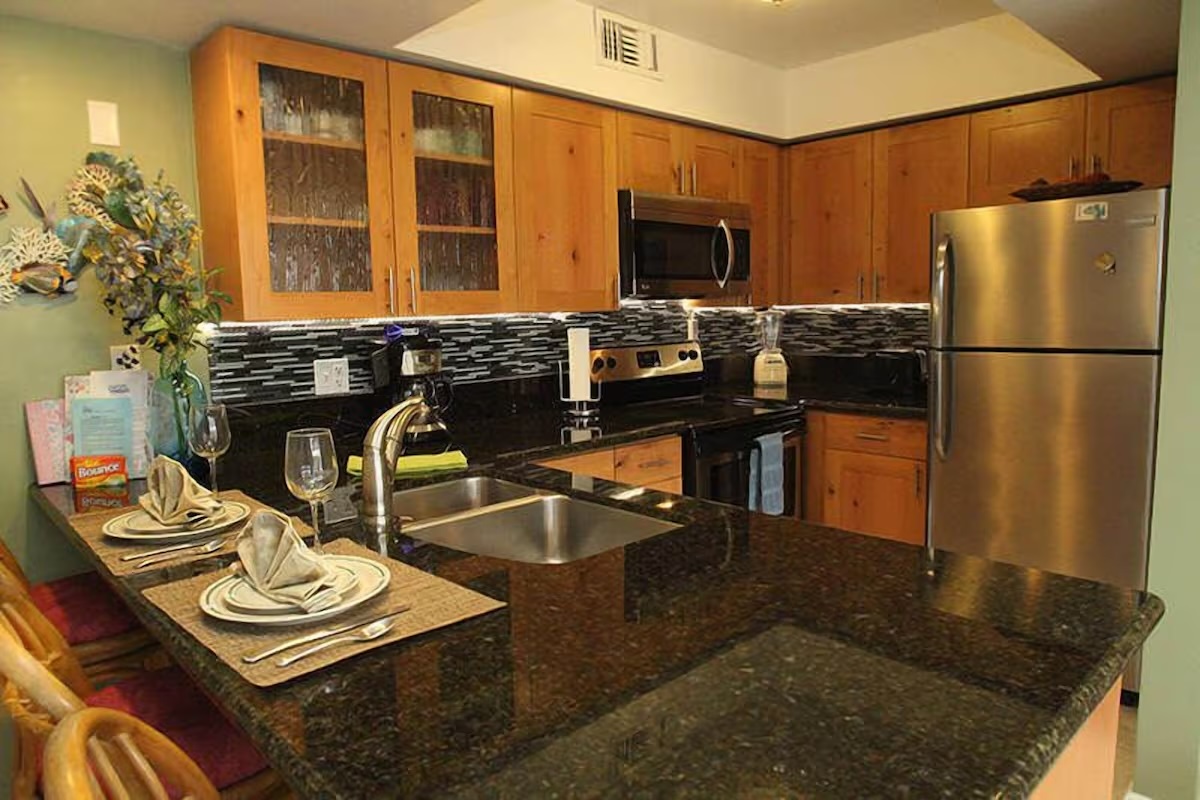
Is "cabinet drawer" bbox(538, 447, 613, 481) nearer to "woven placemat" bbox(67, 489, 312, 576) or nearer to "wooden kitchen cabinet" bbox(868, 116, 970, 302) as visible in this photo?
"woven placemat" bbox(67, 489, 312, 576)

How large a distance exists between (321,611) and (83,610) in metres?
1.13

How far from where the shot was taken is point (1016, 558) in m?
2.71

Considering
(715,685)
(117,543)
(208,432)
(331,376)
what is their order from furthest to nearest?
(331,376) < (208,432) < (117,543) < (715,685)

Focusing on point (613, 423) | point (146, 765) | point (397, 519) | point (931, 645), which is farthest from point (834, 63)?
point (146, 765)

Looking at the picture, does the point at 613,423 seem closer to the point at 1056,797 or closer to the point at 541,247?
the point at 541,247

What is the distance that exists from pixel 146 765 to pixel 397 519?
2.31 feet

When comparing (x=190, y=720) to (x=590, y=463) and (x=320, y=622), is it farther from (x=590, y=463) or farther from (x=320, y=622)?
(x=590, y=463)

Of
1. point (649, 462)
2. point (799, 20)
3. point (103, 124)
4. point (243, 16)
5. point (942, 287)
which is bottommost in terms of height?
point (649, 462)

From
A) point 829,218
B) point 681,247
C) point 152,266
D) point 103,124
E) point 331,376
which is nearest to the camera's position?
point 152,266

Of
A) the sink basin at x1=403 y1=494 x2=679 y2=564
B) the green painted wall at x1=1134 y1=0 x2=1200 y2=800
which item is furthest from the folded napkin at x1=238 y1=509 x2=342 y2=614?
the green painted wall at x1=1134 y1=0 x2=1200 y2=800

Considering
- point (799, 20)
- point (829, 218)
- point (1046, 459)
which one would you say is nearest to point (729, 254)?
point (829, 218)

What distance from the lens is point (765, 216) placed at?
385cm

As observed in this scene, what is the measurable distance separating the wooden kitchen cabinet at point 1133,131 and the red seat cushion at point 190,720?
3.34 metres

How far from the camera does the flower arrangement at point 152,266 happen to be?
1.88 m
